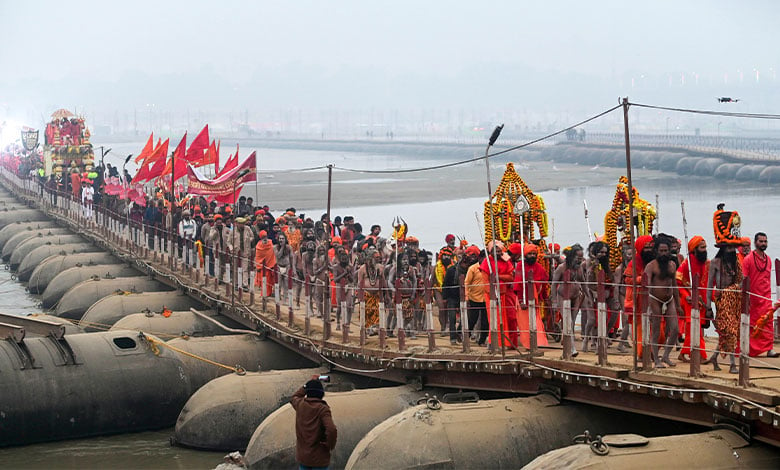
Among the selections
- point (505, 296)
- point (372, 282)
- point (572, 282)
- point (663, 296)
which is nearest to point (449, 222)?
point (372, 282)

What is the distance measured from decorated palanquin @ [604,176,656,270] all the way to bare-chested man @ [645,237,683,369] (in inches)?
108

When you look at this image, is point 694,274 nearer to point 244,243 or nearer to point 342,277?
point 342,277

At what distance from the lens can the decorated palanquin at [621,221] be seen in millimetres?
17359

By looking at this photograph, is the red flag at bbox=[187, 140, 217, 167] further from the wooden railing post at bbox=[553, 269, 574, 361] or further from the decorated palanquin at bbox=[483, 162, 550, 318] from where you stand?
the wooden railing post at bbox=[553, 269, 574, 361]

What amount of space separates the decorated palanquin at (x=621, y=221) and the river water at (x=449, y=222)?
3.05 metres

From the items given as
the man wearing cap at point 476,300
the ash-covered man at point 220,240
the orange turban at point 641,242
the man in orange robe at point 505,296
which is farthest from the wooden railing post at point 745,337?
the ash-covered man at point 220,240

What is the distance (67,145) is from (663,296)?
4855cm

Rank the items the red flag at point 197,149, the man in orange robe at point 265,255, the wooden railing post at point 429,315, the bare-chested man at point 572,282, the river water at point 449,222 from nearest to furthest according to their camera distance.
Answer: the bare-chested man at point 572,282
the wooden railing post at point 429,315
the river water at point 449,222
the man in orange robe at point 265,255
the red flag at point 197,149

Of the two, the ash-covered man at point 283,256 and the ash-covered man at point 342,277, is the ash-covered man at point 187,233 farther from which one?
the ash-covered man at point 342,277

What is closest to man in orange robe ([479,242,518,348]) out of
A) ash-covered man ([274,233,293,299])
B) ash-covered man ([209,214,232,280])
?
ash-covered man ([274,233,293,299])

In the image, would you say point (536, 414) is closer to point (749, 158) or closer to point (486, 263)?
point (486, 263)

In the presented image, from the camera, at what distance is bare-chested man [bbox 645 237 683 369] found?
47.0 feet

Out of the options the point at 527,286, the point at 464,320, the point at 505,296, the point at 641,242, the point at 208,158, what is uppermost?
the point at 208,158

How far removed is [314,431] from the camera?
12953mm
